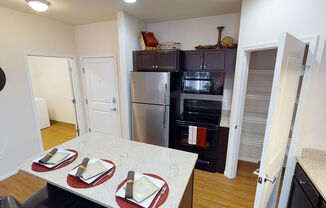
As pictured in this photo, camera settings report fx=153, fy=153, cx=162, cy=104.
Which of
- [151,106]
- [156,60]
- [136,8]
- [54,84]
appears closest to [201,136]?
[151,106]

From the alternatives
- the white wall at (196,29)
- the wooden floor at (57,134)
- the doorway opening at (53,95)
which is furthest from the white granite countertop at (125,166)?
the doorway opening at (53,95)

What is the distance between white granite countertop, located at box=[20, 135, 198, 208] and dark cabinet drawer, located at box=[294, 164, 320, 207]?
0.93 meters

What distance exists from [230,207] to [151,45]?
9.01 feet

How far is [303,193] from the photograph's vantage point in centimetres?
133

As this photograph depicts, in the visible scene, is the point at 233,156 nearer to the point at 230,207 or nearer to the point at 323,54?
the point at 230,207

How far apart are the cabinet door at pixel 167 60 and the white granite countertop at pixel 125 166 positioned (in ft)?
4.55

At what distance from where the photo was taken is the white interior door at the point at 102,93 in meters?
3.23

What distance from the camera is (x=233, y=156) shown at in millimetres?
2338

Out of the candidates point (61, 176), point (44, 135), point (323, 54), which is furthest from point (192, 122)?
point (44, 135)

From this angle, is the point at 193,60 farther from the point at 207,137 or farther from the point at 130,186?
the point at 130,186

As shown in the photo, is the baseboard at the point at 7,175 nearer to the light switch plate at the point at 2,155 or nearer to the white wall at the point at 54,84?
the light switch plate at the point at 2,155

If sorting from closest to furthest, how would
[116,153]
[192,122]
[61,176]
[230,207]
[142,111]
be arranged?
[61,176] → [116,153] → [230,207] → [192,122] → [142,111]

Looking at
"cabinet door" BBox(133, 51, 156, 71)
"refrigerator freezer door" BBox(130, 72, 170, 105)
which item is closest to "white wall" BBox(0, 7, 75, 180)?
"cabinet door" BBox(133, 51, 156, 71)

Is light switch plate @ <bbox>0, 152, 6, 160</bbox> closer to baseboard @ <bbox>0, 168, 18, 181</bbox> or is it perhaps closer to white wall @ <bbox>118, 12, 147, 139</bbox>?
baseboard @ <bbox>0, 168, 18, 181</bbox>
